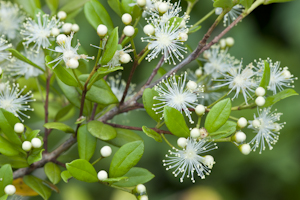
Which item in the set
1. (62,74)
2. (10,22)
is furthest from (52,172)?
(10,22)

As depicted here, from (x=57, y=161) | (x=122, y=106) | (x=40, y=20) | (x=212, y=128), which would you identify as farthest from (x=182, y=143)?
(x=40, y=20)

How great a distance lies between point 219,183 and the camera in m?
2.26

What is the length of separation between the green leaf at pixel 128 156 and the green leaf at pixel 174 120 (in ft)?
0.33

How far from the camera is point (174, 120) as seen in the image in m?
0.89

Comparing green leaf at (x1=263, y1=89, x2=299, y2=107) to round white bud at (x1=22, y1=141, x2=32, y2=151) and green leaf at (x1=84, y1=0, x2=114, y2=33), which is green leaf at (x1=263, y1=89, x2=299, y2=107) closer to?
green leaf at (x1=84, y1=0, x2=114, y2=33)

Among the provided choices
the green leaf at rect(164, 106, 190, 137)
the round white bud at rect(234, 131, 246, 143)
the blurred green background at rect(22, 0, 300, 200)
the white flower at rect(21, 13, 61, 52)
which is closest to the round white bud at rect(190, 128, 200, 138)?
the green leaf at rect(164, 106, 190, 137)

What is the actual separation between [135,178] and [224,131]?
12.0 inches

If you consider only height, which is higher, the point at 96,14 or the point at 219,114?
the point at 96,14

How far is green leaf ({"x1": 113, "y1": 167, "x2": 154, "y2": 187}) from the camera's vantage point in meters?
1.00

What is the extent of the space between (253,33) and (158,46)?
1570 millimetres

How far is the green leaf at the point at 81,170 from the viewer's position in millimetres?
882

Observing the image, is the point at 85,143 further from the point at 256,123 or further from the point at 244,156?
the point at 244,156

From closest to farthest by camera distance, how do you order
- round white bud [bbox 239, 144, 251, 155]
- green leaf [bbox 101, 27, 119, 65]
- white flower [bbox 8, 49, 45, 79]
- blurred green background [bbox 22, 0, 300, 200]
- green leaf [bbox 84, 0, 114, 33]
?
green leaf [bbox 101, 27, 119, 65] < round white bud [bbox 239, 144, 251, 155] < green leaf [bbox 84, 0, 114, 33] < white flower [bbox 8, 49, 45, 79] < blurred green background [bbox 22, 0, 300, 200]

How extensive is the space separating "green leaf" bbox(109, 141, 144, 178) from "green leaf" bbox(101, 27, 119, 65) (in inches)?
9.4
